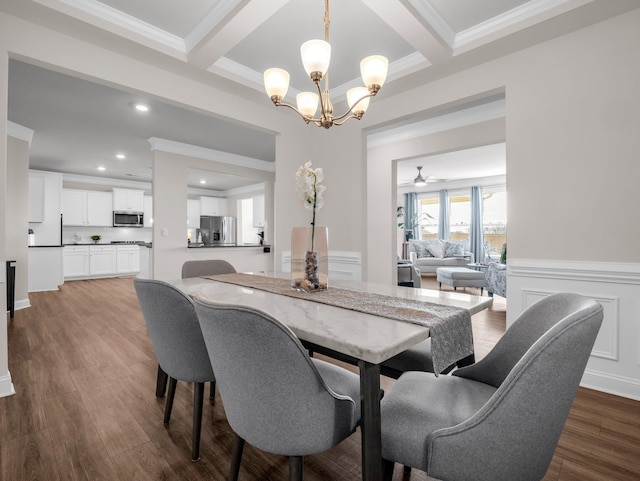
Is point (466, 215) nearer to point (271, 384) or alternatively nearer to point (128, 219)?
point (128, 219)

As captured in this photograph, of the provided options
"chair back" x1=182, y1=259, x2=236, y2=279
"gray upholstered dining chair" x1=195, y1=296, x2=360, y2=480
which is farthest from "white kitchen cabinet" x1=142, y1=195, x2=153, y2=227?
"gray upholstered dining chair" x1=195, y1=296, x2=360, y2=480

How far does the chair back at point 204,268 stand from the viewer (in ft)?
8.64

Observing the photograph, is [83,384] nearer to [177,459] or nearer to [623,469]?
[177,459]

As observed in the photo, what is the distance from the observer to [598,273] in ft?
7.20

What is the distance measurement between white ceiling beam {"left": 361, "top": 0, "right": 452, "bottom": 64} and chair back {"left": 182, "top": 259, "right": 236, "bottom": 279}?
2.16 metres

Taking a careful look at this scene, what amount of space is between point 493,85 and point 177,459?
3.30m

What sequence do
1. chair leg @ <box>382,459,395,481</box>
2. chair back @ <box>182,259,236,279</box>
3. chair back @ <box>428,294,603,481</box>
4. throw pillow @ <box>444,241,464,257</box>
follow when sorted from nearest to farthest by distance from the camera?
chair back @ <box>428,294,603,481</box>
chair leg @ <box>382,459,395,481</box>
chair back @ <box>182,259,236,279</box>
throw pillow @ <box>444,241,464,257</box>

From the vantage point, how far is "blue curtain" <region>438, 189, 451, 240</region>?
9.31 metres

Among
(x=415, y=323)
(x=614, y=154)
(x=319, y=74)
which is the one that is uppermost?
(x=319, y=74)

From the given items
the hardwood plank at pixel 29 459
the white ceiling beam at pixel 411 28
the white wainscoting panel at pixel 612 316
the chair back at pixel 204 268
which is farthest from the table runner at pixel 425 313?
the white ceiling beam at pixel 411 28

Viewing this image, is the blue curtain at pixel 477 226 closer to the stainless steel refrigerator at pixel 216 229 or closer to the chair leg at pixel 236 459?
the stainless steel refrigerator at pixel 216 229

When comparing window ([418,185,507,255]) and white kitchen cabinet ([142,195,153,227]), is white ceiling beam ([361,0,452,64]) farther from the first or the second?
white kitchen cabinet ([142,195,153,227])

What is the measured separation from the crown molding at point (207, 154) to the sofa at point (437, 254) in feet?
13.8

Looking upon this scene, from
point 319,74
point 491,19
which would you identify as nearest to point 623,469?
point 319,74
